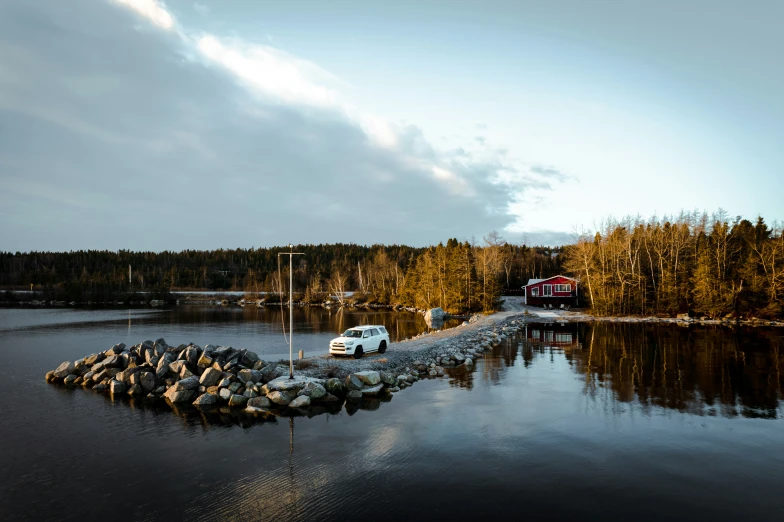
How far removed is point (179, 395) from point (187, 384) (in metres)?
0.69

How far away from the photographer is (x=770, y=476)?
13875 millimetres

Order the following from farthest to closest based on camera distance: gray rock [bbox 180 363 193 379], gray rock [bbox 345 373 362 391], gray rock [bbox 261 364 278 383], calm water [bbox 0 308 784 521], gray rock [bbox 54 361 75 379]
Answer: gray rock [bbox 54 361 75 379] < gray rock [bbox 180 363 193 379] < gray rock [bbox 261 364 278 383] < gray rock [bbox 345 373 362 391] < calm water [bbox 0 308 784 521]

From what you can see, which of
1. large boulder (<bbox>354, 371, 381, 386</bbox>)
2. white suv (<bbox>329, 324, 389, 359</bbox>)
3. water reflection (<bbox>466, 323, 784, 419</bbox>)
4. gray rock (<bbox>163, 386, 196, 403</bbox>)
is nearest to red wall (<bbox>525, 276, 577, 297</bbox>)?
water reflection (<bbox>466, 323, 784, 419</bbox>)

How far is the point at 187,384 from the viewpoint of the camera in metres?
23.6

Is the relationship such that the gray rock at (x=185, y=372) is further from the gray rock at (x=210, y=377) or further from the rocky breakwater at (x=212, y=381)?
the gray rock at (x=210, y=377)

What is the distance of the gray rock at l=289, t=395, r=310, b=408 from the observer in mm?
21734

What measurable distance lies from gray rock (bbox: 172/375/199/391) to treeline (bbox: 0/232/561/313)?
9173 mm

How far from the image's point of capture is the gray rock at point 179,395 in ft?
75.7

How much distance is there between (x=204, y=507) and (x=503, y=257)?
102752 mm

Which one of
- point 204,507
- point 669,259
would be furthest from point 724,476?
point 669,259

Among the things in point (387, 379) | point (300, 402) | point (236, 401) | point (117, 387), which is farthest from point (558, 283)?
point (117, 387)

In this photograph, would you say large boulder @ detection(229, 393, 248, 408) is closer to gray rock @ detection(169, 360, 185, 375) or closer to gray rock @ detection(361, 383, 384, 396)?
gray rock @ detection(169, 360, 185, 375)

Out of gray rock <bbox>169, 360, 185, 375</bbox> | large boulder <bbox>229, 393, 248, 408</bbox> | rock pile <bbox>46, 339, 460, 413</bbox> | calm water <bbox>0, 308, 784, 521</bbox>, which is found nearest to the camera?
calm water <bbox>0, 308, 784, 521</bbox>

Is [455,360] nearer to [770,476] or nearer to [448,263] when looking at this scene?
[770,476]
